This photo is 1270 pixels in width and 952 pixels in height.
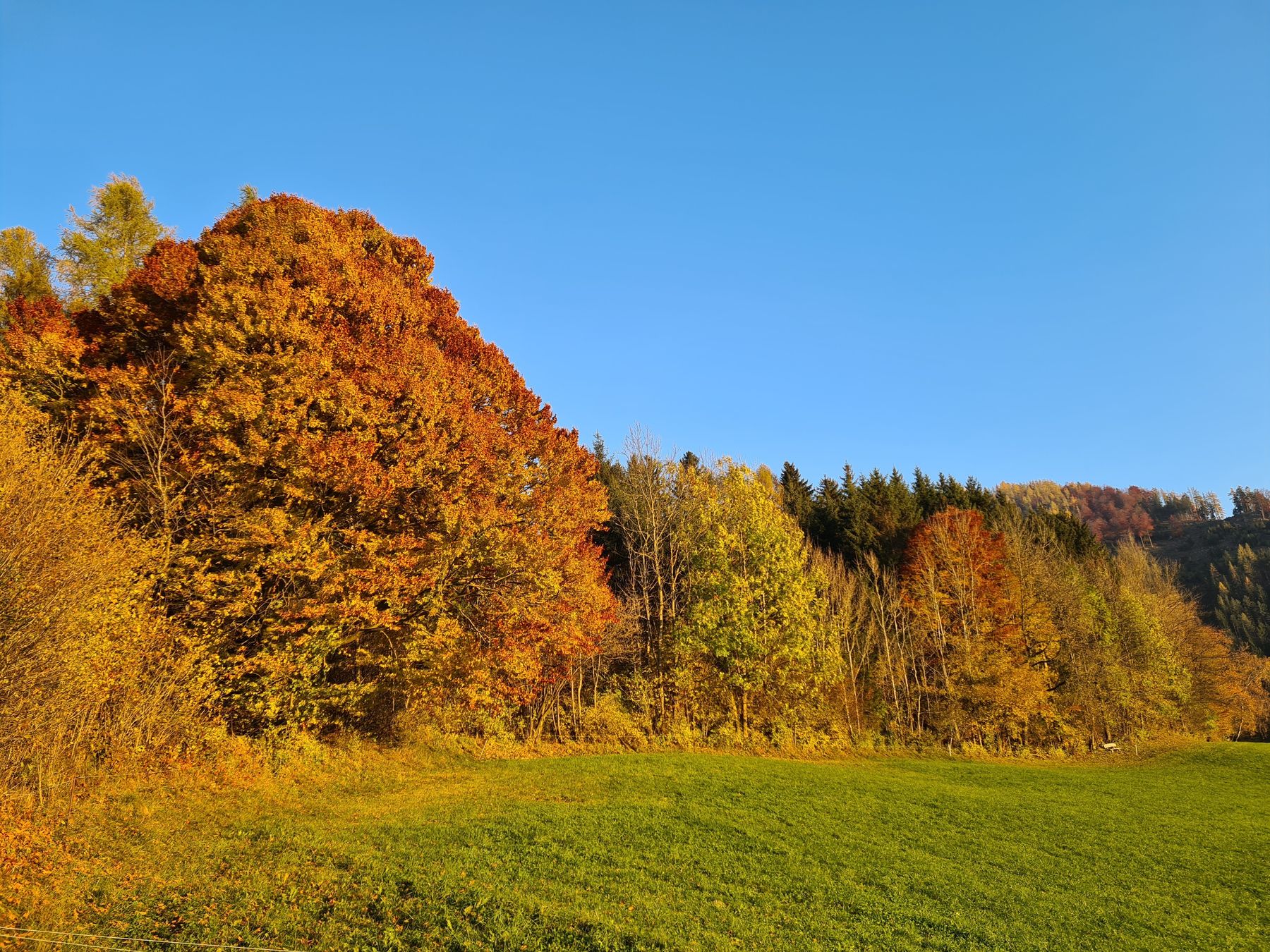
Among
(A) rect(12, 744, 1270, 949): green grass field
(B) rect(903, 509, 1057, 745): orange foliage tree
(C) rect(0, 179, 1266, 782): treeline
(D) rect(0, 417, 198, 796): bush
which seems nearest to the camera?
(A) rect(12, 744, 1270, 949): green grass field

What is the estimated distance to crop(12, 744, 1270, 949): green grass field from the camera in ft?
30.5

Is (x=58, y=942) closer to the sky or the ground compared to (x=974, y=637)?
closer to the ground

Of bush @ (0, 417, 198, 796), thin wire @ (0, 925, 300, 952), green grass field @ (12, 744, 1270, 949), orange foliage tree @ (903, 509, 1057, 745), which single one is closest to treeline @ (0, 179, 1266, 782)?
bush @ (0, 417, 198, 796)

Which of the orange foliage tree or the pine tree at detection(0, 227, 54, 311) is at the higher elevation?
the pine tree at detection(0, 227, 54, 311)

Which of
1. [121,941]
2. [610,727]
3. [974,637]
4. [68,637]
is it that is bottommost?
[610,727]

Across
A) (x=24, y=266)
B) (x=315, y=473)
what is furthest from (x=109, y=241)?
(x=315, y=473)

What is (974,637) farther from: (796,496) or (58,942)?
(58,942)

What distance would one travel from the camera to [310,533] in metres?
17.3

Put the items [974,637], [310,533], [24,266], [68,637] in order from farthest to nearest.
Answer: [974,637], [24,266], [310,533], [68,637]

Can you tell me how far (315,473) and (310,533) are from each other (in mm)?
1654

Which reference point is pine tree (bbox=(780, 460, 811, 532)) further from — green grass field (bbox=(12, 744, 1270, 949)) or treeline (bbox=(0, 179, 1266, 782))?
green grass field (bbox=(12, 744, 1270, 949))

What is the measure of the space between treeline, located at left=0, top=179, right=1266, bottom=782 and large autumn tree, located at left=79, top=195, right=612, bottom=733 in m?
0.10

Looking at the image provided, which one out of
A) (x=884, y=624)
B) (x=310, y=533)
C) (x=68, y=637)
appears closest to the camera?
(x=68, y=637)

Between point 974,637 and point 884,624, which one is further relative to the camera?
point 884,624
